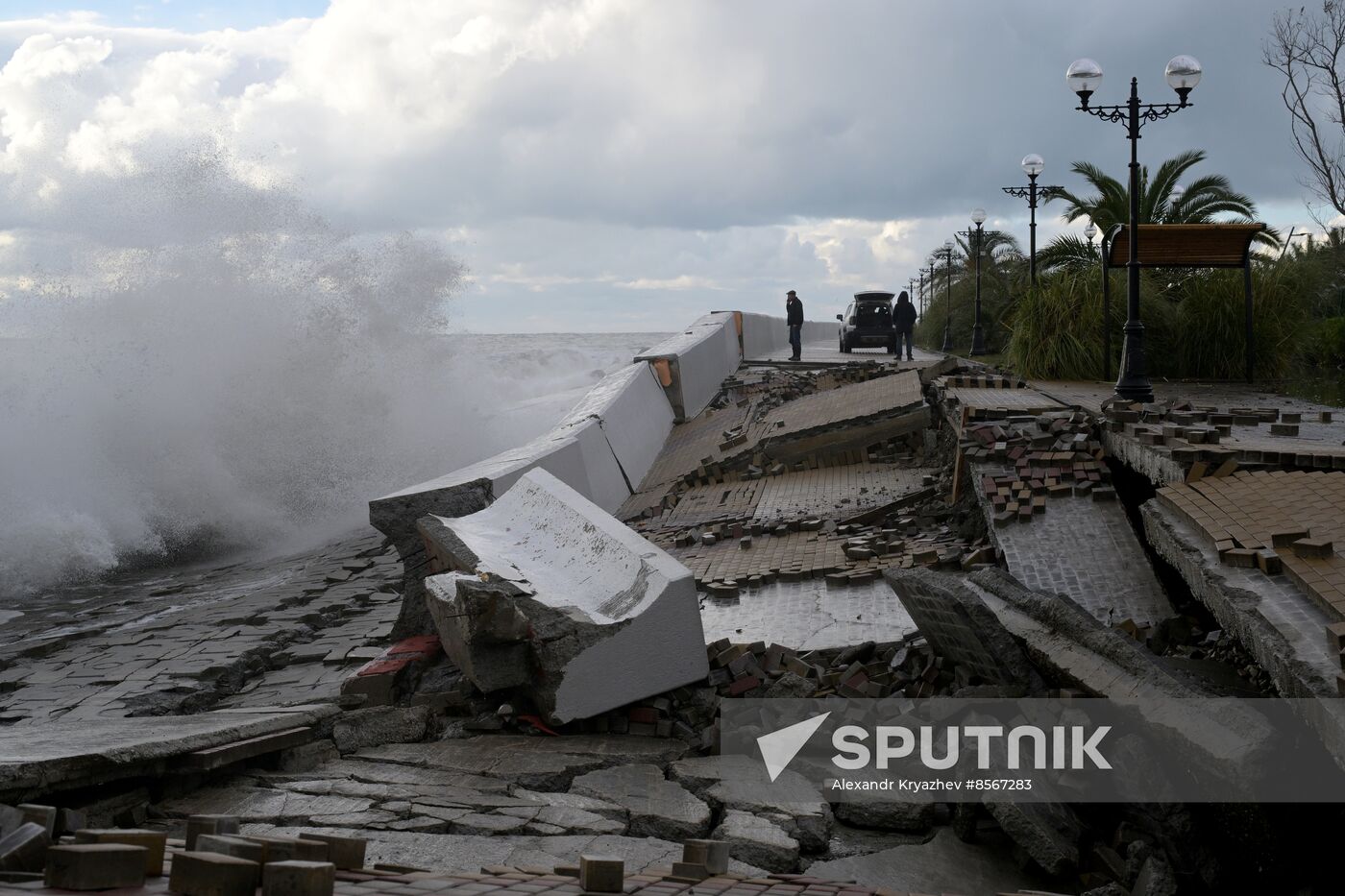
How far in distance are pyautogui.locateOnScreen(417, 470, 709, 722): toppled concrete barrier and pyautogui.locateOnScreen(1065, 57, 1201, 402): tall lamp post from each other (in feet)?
23.0

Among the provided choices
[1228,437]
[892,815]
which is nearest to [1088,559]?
[1228,437]

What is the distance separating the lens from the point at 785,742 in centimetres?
526

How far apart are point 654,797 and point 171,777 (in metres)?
1.94

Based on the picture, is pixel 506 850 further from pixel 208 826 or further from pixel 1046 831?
pixel 1046 831

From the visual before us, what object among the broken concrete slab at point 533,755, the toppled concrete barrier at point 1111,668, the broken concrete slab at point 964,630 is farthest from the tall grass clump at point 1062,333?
the broken concrete slab at point 533,755

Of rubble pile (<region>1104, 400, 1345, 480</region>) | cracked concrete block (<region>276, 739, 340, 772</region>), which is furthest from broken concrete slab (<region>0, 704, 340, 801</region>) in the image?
rubble pile (<region>1104, 400, 1345, 480</region>)

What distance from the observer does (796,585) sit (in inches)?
304

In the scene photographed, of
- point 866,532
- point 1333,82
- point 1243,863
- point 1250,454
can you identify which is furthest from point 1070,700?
point 1333,82

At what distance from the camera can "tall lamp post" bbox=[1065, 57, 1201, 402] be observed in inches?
451

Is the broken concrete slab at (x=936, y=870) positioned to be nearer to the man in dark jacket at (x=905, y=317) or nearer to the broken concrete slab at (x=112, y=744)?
the broken concrete slab at (x=112, y=744)

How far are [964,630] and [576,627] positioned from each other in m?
1.76

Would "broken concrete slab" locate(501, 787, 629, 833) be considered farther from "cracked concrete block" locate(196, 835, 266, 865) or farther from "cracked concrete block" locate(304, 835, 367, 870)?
"cracked concrete block" locate(196, 835, 266, 865)

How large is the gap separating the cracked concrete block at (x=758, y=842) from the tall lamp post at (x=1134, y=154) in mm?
8306

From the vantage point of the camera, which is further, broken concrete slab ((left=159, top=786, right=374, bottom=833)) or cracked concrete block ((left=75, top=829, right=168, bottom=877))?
broken concrete slab ((left=159, top=786, right=374, bottom=833))
